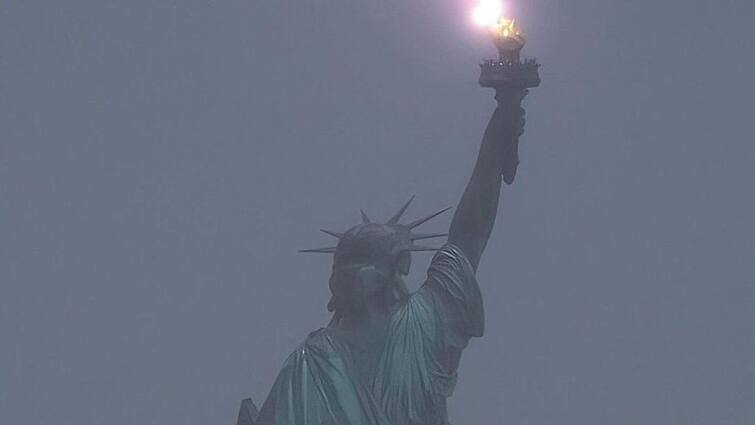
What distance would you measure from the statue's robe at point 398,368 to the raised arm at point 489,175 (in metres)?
0.09

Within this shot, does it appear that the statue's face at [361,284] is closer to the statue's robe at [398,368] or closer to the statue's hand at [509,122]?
the statue's robe at [398,368]

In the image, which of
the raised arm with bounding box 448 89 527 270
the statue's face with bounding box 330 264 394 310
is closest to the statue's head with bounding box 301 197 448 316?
the statue's face with bounding box 330 264 394 310

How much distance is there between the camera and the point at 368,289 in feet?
31.5

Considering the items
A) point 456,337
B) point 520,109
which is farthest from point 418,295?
point 520,109

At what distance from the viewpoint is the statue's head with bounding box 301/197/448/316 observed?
31.6ft

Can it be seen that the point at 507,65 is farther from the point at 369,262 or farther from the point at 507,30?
the point at 369,262

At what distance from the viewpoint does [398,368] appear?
9.58m

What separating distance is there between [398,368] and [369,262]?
0.42m

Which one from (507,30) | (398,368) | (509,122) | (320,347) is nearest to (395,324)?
(398,368)

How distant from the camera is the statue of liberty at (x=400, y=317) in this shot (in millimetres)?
9523

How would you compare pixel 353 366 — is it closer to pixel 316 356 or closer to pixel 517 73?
pixel 316 356

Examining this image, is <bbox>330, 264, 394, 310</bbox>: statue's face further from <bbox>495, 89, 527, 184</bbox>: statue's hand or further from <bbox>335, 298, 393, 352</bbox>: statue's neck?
<bbox>495, 89, 527, 184</bbox>: statue's hand

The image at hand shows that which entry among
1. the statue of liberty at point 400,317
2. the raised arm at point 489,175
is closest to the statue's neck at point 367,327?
the statue of liberty at point 400,317

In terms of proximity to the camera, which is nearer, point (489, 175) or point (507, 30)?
point (507, 30)
